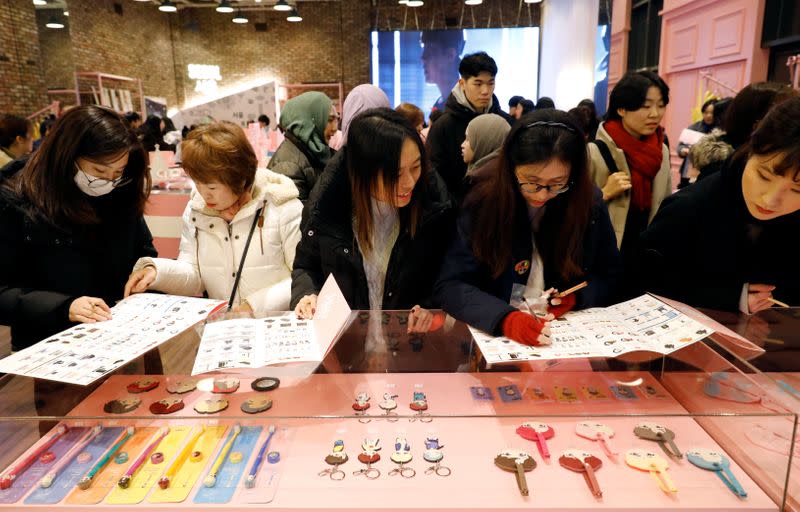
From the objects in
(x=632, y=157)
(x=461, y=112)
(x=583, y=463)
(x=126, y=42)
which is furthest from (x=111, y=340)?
(x=126, y=42)

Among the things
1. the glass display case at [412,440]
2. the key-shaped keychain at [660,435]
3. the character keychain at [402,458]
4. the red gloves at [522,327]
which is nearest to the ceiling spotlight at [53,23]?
the glass display case at [412,440]

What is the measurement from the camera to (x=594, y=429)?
3.70 ft

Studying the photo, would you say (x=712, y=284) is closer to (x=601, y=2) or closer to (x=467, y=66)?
(x=467, y=66)

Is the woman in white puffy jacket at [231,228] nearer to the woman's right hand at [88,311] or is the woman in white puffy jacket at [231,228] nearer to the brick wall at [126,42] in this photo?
the woman's right hand at [88,311]

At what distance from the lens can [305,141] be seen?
3.14 m

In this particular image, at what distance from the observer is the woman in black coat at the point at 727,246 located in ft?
5.07

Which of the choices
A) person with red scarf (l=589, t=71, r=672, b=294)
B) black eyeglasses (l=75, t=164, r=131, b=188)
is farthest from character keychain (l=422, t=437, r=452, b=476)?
person with red scarf (l=589, t=71, r=672, b=294)

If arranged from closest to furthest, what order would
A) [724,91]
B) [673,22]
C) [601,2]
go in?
[724,91], [673,22], [601,2]

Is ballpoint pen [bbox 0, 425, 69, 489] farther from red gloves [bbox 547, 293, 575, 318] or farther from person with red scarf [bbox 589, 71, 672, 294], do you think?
person with red scarf [bbox 589, 71, 672, 294]

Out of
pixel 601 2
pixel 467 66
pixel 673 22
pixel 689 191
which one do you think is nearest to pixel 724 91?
pixel 673 22

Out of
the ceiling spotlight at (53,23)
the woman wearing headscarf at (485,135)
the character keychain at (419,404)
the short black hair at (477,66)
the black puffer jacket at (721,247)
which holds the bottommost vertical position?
the character keychain at (419,404)

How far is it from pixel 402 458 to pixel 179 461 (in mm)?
441

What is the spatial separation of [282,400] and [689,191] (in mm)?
1339

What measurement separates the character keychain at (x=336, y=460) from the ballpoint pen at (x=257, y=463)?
0.12 meters
